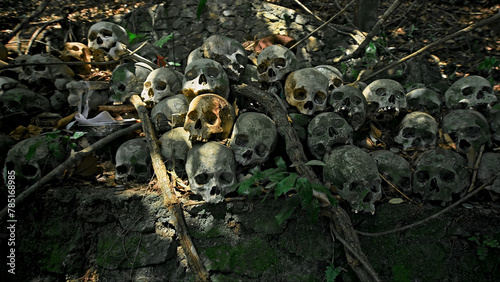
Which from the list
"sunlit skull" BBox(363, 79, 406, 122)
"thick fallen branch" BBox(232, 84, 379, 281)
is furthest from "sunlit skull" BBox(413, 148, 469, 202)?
"thick fallen branch" BBox(232, 84, 379, 281)

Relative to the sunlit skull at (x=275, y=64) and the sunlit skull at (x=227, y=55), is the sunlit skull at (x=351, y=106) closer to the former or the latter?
the sunlit skull at (x=275, y=64)

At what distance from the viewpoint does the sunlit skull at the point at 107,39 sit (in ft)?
12.6

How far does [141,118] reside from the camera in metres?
3.08

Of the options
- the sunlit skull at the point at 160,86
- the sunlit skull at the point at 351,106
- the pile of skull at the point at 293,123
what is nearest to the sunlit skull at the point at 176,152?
the pile of skull at the point at 293,123

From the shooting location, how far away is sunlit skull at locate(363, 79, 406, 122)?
3.07 metres

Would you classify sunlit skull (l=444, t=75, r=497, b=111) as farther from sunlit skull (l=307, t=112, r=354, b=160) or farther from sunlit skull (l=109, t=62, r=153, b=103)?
sunlit skull (l=109, t=62, r=153, b=103)

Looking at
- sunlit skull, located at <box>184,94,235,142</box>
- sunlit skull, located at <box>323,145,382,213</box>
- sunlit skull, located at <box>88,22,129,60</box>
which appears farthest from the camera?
sunlit skull, located at <box>88,22,129,60</box>

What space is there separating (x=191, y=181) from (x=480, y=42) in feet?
14.6

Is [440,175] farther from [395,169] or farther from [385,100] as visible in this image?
[385,100]

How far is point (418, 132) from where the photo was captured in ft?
9.73

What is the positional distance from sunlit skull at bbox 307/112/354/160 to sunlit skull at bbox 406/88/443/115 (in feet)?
2.94

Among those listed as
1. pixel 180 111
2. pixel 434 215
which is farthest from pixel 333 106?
pixel 180 111

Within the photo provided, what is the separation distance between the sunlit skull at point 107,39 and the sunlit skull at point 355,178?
284 cm

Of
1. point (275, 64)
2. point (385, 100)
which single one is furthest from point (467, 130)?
point (275, 64)
